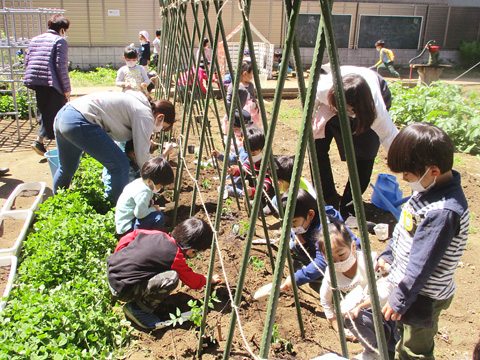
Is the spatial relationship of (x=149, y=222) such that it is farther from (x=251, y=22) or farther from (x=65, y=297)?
(x=251, y=22)

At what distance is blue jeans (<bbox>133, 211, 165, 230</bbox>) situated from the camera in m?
3.58

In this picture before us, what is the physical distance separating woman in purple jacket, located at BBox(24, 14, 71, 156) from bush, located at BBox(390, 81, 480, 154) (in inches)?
209

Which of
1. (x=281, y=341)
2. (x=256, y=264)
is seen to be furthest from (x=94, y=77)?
(x=281, y=341)

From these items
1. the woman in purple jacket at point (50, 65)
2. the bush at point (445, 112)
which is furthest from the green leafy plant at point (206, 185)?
the bush at point (445, 112)

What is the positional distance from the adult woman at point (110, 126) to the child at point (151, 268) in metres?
1.18

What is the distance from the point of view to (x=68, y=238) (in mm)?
3303

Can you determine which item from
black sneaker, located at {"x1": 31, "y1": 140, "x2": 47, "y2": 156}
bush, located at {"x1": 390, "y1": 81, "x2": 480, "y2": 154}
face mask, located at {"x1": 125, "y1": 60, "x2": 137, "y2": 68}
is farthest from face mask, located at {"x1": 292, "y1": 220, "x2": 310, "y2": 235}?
bush, located at {"x1": 390, "y1": 81, "x2": 480, "y2": 154}

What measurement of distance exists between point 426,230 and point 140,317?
183cm

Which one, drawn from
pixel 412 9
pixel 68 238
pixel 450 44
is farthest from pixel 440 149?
pixel 450 44

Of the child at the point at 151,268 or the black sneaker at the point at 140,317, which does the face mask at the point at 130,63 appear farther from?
the black sneaker at the point at 140,317

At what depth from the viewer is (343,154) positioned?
13.4ft

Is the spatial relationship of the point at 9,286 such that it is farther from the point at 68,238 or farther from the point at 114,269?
the point at 114,269

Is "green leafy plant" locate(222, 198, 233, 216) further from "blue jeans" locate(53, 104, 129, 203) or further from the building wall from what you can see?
the building wall

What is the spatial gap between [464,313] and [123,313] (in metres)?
2.33
